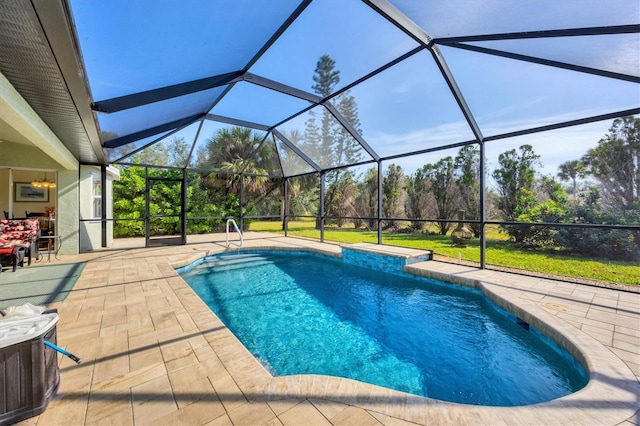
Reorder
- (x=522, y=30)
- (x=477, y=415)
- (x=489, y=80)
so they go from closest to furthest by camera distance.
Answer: (x=477, y=415), (x=522, y=30), (x=489, y=80)

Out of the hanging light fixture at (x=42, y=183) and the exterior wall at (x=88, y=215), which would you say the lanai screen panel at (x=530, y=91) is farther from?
the hanging light fixture at (x=42, y=183)

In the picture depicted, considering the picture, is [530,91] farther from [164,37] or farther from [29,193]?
[29,193]

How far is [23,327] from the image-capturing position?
5.08 ft

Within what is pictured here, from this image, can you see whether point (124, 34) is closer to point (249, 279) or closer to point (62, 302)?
point (62, 302)

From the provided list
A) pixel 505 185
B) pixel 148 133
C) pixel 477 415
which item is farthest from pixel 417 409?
pixel 505 185

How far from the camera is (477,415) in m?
1.61

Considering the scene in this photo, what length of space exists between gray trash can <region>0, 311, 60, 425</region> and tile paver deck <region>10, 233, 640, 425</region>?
93 mm

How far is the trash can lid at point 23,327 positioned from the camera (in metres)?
1.44

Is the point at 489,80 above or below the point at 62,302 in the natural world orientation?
above

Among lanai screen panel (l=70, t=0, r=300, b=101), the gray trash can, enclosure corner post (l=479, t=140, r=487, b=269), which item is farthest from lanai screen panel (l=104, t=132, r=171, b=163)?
enclosure corner post (l=479, t=140, r=487, b=269)

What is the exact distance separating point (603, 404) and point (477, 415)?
3.09ft

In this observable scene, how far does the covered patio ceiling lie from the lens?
2.33 meters

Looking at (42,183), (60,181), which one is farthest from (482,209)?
(42,183)

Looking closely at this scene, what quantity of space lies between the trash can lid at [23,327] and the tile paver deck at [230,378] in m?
0.52
